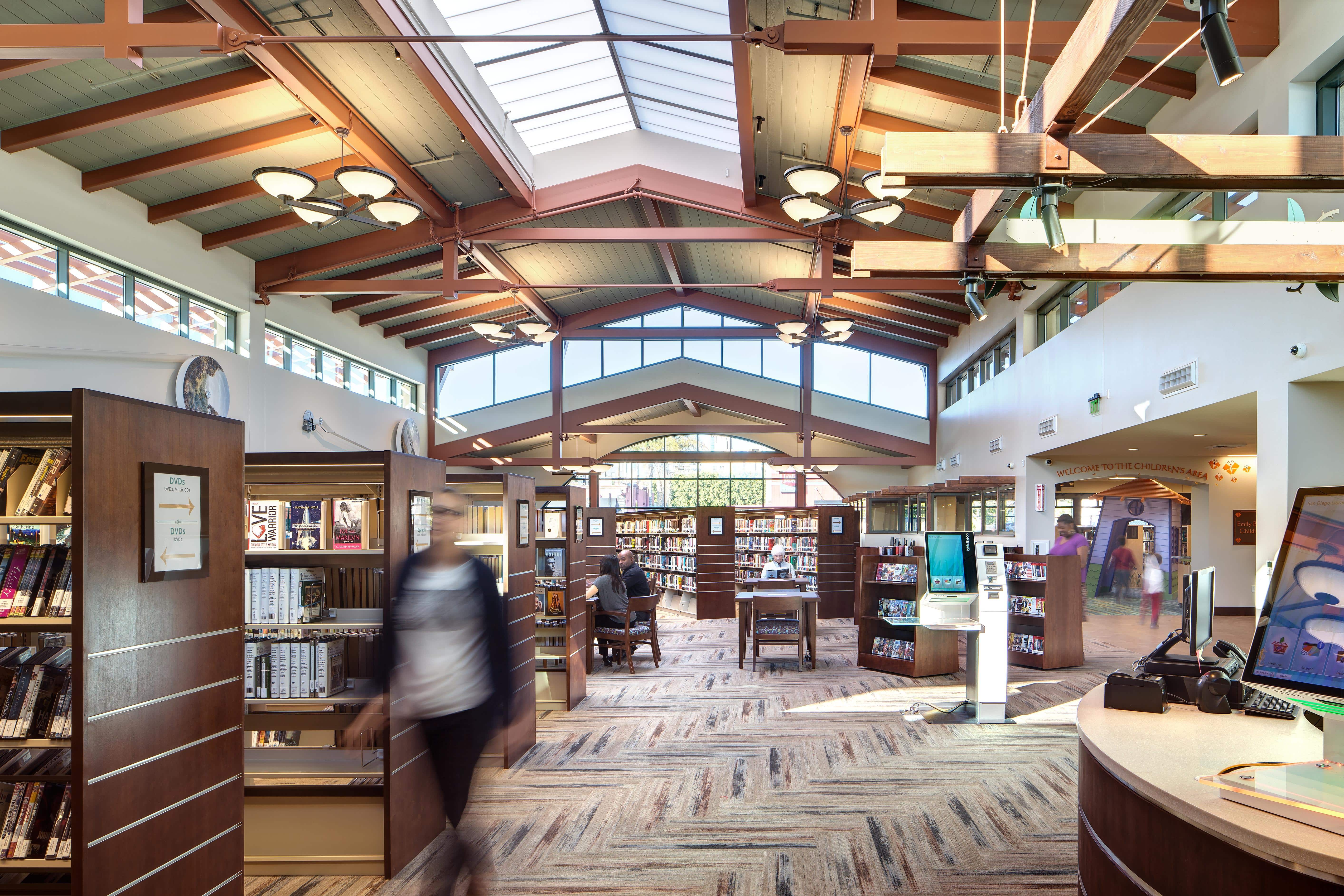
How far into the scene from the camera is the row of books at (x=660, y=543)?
15.8 metres

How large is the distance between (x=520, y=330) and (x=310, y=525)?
7.92m

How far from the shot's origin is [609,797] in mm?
4848

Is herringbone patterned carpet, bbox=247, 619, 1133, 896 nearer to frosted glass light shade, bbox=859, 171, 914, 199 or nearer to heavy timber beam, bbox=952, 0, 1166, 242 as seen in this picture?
heavy timber beam, bbox=952, 0, 1166, 242

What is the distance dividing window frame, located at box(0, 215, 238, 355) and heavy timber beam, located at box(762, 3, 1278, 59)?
22.4 feet

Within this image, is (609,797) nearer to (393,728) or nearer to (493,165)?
(393,728)

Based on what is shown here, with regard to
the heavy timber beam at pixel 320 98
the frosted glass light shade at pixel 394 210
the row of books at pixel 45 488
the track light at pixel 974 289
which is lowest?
the row of books at pixel 45 488

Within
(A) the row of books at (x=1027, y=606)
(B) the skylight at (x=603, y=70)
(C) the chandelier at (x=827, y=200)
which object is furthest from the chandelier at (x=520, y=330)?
(A) the row of books at (x=1027, y=606)

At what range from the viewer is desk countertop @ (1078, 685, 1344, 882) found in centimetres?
158

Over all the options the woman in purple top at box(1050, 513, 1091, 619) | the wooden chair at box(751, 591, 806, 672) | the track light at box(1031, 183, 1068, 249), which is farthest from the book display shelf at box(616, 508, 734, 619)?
the track light at box(1031, 183, 1068, 249)

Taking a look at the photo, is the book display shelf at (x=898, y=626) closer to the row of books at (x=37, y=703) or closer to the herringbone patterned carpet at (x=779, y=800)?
the herringbone patterned carpet at (x=779, y=800)

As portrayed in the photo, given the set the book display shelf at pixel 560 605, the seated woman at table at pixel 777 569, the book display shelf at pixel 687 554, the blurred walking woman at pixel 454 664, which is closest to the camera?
the blurred walking woman at pixel 454 664

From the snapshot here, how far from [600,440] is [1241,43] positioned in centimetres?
1507

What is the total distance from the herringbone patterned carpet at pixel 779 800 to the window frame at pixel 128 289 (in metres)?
6.21

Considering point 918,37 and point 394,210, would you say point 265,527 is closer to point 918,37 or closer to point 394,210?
point 394,210
